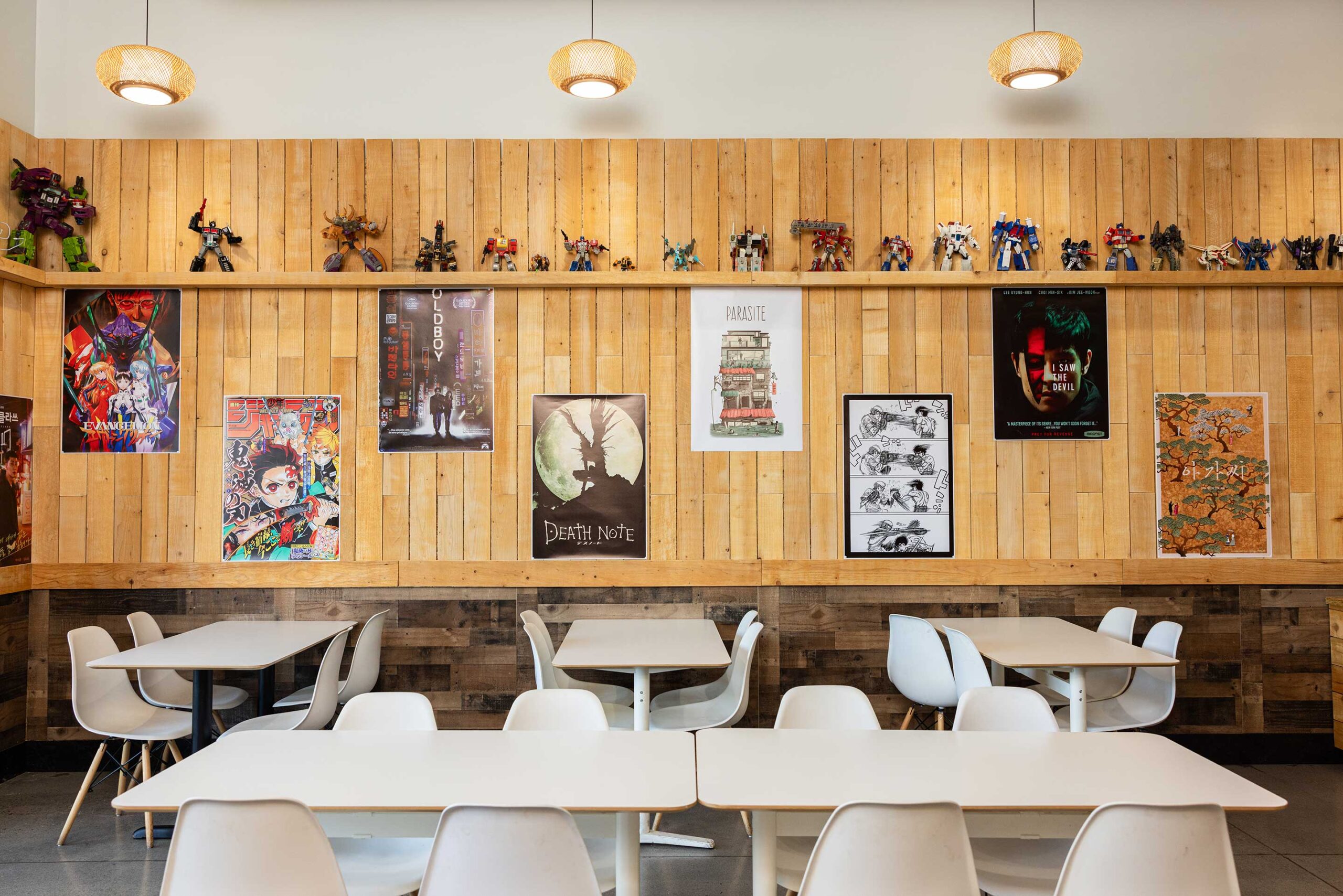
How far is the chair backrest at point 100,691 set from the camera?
158 inches

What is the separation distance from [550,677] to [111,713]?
2.20 meters

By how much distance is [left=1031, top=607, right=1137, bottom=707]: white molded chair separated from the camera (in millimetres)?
4348

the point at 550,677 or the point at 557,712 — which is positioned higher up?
the point at 557,712

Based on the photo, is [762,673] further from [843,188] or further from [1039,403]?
[843,188]

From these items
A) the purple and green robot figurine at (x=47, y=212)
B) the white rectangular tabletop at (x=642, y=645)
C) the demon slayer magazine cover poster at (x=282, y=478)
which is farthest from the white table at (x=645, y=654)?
the purple and green robot figurine at (x=47, y=212)

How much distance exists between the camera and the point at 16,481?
16.1ft

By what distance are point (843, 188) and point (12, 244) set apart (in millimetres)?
5068

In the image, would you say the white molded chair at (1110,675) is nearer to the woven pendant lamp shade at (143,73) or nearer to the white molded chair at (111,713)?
the white molded chair at (111,713)

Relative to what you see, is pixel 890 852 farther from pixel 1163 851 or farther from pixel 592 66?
pixel 592 66

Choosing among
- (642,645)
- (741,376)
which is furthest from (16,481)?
(741,376)

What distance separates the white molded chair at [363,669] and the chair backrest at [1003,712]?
2.99 metres

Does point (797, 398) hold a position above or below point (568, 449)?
above

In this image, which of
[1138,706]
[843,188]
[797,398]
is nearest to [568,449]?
[797,398]

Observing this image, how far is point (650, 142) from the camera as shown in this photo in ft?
17.2
